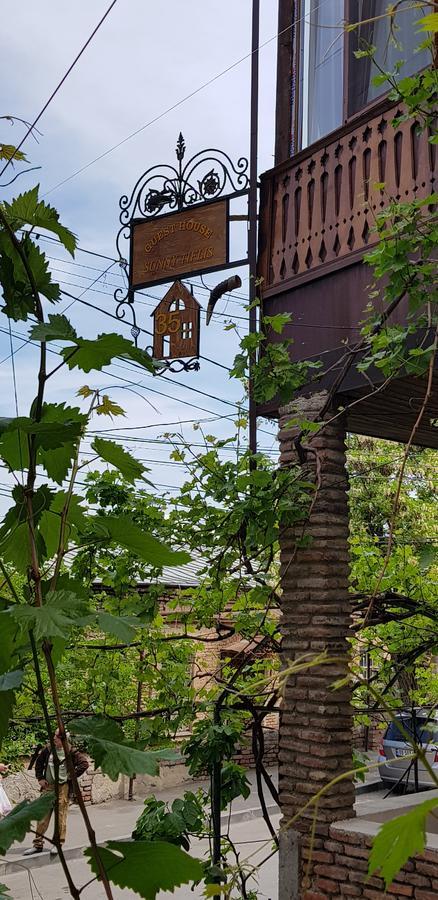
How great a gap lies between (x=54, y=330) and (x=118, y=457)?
0.62 ft

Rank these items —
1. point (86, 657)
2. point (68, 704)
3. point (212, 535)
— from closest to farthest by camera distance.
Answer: point (212, 535) → point (86, 657) → point (68, 704)

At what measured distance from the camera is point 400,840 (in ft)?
1.86

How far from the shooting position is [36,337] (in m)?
0.95

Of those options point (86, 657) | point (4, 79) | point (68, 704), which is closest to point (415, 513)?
point (68, 704)

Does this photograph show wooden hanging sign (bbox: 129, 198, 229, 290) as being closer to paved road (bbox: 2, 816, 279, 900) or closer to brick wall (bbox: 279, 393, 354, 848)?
brick wall (bbox: 279, 393, 354, 848)

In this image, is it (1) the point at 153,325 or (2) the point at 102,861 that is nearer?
(2) the point at 102,861

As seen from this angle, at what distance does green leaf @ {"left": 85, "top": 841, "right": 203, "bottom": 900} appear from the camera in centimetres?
85

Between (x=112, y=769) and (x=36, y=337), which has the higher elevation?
(x=36, y=337)

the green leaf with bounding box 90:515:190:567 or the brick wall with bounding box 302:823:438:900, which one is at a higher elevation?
the green leaf with bounding box 90:515:190:567

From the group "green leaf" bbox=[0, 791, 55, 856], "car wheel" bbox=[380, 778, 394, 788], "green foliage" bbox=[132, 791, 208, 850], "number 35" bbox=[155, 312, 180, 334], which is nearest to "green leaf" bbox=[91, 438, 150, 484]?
"green leaf" bbox=[0, 791, 55, 856]

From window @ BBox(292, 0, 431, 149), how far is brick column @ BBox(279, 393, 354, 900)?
7.48 ft

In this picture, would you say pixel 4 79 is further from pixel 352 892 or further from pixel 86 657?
pixel 86 657

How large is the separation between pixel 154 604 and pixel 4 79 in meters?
5.60

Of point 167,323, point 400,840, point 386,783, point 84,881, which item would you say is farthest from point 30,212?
point 386,783
